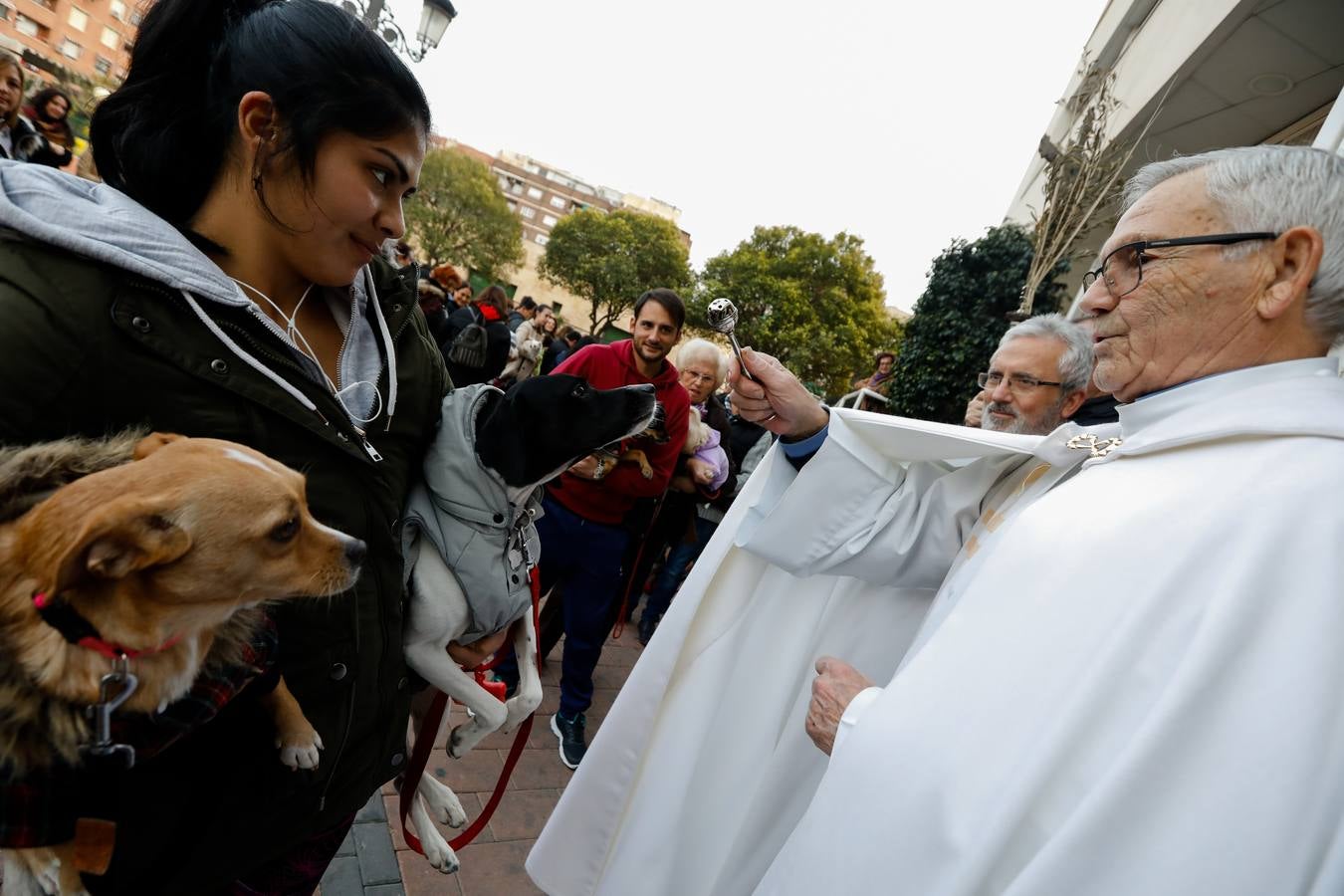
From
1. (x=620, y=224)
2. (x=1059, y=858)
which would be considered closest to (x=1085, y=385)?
(x=1059, y=858)

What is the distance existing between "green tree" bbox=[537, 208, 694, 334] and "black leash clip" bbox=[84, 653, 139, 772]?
48.0 m

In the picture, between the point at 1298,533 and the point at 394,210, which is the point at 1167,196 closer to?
the point at 1298,533

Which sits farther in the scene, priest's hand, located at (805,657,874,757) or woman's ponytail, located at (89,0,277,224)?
priest's hand, located at (805,657,874,757)

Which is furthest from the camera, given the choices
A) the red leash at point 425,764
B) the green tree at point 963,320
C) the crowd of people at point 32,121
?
the green tree at point 963,320

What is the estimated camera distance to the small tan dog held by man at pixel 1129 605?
3.10 ft

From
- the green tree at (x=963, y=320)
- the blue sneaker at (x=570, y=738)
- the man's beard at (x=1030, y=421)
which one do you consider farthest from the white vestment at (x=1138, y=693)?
the green tree at (x=963, y=320)

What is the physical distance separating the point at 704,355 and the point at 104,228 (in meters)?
3.85

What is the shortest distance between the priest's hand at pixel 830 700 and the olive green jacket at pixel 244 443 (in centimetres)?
102

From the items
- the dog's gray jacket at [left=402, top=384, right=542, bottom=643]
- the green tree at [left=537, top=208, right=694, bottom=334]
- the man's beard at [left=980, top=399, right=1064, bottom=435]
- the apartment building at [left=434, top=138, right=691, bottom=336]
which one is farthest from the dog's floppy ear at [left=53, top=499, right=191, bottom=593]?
the apartment building at [left=434, top=138, right=691, bottom=336]

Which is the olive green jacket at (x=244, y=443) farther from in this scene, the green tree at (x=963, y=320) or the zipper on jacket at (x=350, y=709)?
the green tree at (x=963, y=320)

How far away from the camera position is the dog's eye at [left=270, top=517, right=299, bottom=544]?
3.66 feet

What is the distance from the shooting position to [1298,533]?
39.3 inches

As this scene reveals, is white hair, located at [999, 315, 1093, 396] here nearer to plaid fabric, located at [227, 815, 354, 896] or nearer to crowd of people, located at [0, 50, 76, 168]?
plaid fabric, located at [227, 815, 354, 896]

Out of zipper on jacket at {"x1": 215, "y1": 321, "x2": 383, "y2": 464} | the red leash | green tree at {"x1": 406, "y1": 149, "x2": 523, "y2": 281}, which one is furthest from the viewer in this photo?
green tree at {"x1": 406, "y1": 149, "x2": 523, "y2": 281}
